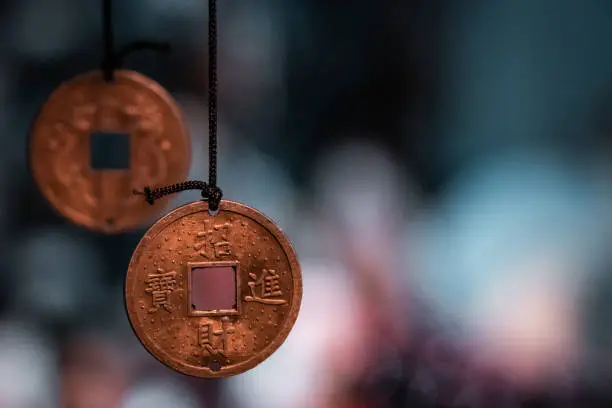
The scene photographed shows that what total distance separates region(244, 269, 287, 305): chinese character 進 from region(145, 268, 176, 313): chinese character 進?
0.37 feet

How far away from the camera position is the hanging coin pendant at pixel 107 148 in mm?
1271

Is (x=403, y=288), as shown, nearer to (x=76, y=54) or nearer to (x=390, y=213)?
(x=390, y=213)

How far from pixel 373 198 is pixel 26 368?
32.8 inches

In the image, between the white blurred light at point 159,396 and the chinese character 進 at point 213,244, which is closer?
the chinese character 進 at point 213,244

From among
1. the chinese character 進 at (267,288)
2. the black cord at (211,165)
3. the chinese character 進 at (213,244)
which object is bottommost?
the chinese character 進 at (267,288)

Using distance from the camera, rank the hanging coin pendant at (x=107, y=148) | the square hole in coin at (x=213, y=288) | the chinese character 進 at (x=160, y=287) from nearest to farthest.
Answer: the chinese character 進 at (x=160, y=287), the hanging coin pendant at (x=107, y=148), the square hole in coin at (x=213, y=288)

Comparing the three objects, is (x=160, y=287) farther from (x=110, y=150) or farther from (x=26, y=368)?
(x=26, y=368)

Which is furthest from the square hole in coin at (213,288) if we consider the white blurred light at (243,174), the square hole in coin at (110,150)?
the square hole in coin at (110,150)

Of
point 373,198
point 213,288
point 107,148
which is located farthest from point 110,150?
point 373,198

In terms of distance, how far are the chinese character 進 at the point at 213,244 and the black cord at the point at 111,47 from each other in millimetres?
526

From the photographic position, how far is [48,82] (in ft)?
4.59

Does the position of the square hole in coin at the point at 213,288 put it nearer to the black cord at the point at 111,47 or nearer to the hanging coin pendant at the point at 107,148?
the hanging coin pendant at the point at 107,148

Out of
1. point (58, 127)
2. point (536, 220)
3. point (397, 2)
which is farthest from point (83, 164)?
point (536, 220)

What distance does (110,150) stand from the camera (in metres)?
1.33
